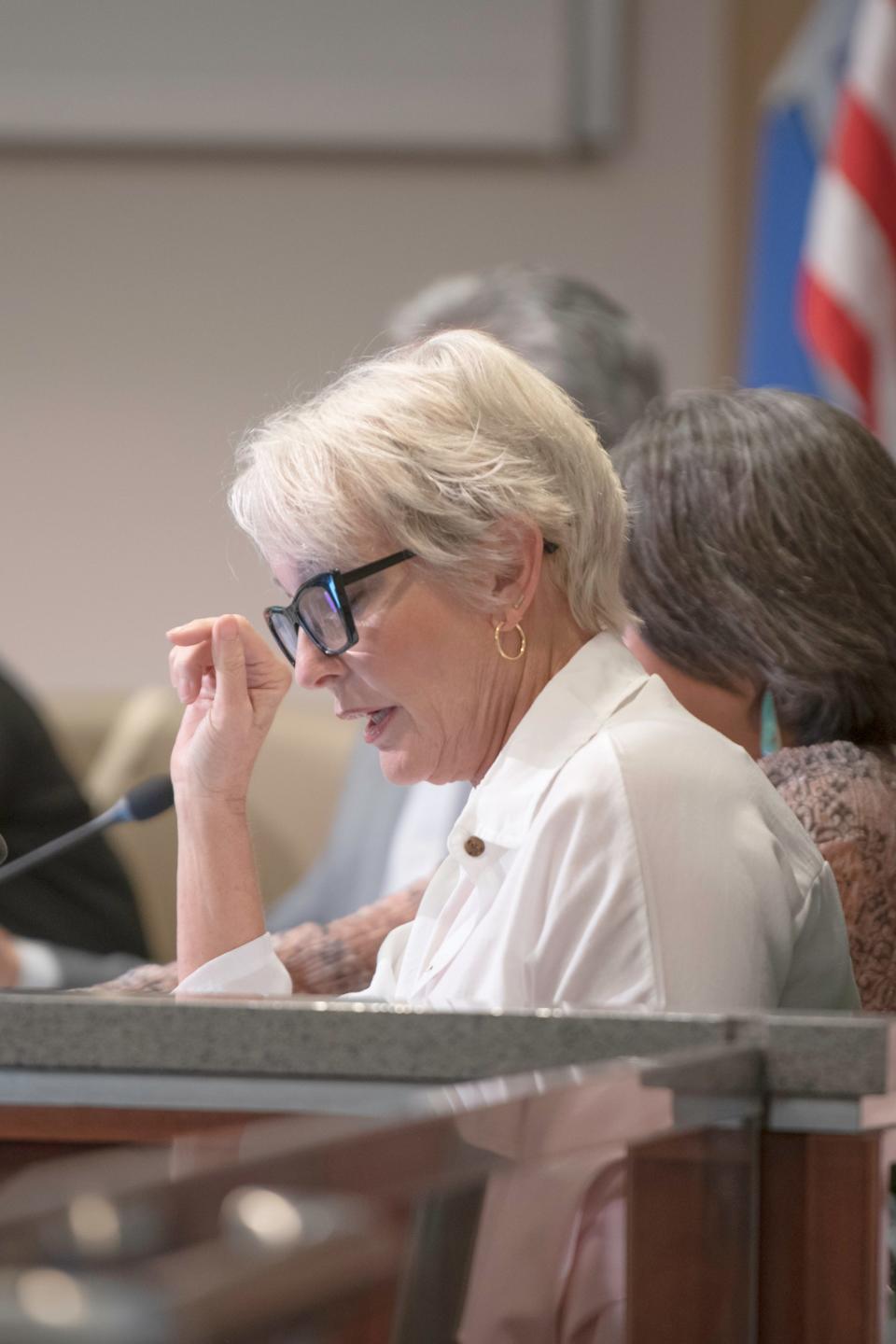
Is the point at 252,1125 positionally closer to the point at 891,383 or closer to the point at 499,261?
the point at 891,383

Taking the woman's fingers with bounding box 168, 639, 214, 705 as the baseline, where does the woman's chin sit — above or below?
below

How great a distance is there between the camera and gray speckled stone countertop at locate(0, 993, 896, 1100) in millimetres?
866

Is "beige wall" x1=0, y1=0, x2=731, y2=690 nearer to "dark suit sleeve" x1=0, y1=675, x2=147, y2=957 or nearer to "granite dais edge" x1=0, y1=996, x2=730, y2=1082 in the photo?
"dark suit sleeve" x1=0, y1=675, x2=147, y2=957

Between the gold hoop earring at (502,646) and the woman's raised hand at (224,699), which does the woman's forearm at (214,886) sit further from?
the gold hoop earring at (502,646)

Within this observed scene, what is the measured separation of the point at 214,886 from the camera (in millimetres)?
1506

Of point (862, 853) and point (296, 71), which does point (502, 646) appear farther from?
point (296, 71)

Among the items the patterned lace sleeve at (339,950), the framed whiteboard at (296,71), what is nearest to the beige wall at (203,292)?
the framed whiteboard at (296,71)

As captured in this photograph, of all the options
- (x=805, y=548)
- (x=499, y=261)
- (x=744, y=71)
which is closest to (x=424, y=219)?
(x=499, y=261)

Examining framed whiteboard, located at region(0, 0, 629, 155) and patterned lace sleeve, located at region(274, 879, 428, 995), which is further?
framed whiteboard, located at region(0, 0, 629, 155)

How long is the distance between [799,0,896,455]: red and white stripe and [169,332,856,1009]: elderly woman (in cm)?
247

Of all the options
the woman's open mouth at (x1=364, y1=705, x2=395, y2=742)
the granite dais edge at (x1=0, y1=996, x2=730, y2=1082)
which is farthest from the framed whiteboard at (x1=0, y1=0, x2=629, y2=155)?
the granite dais edge at (x1=0, y1=996, x2=730, y2=1082)

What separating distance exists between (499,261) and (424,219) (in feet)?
0.67

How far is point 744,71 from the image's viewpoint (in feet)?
13.4

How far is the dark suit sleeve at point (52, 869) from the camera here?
300 cm
